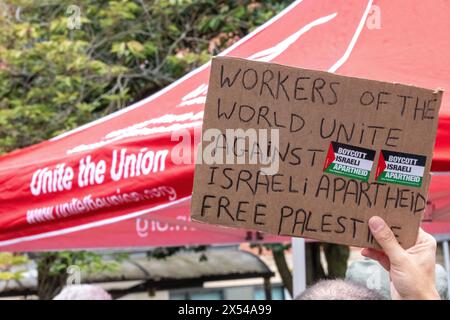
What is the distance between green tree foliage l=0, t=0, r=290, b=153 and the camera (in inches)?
337

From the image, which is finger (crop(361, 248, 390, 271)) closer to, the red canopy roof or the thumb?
the thumb

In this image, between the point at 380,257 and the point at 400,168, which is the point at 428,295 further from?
the point at 400,168

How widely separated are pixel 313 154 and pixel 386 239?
31 cm

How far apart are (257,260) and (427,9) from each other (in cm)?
1448

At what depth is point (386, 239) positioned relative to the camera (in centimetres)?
208

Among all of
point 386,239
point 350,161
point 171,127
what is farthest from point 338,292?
point 171,127

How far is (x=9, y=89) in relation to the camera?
30.5 feet

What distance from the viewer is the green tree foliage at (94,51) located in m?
8.56

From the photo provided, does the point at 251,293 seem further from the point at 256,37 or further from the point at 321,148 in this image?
the point at 321,148

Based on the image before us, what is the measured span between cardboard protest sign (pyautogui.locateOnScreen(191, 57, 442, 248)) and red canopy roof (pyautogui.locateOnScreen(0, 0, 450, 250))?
31.0 inches

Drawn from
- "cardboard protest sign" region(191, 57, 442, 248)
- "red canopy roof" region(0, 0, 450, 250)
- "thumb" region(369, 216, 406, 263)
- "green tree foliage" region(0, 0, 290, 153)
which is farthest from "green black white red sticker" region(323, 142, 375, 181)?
"green tree foliage" region(0, 0, 290, 153)

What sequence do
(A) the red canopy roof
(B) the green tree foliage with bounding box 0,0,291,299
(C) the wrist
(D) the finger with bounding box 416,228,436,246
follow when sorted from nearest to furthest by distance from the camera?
1. (C) the wrist
2. (D) the finger with bounding box 416,228,436,246
3. (A) the red canopy roof
4. (B) the green tree foliage with bounding box 0,0,291,299

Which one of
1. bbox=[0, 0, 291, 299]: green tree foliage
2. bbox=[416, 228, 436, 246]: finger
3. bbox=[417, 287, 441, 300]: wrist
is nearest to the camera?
bbox=[417, 287, 441, 300]: wrist

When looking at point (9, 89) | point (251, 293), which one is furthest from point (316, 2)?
point (251, 293)
